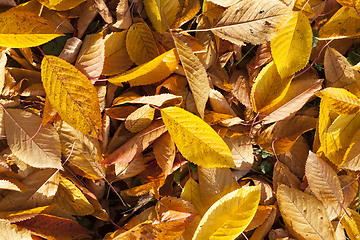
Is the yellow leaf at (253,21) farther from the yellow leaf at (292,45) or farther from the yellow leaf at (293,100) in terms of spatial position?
the yellow leaf at (293,100)

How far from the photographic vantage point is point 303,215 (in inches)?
31.3

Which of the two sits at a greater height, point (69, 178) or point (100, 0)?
point (100, 0)

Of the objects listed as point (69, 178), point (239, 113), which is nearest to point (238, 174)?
point (239, 113)

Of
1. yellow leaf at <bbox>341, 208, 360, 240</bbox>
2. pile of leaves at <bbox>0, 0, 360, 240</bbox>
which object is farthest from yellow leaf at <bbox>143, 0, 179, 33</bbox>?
yellow leaf at <bbox>341, 208, 360, 240</bbox>

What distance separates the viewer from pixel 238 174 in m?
0.86

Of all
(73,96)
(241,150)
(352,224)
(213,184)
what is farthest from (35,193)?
(352,224)

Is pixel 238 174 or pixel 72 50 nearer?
pixel 72 50

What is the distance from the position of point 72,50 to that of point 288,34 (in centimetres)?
63

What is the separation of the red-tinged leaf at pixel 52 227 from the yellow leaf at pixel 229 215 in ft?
1.22

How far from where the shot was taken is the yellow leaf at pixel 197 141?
0.70 metres

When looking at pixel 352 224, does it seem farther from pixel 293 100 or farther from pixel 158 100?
pixel 158 100

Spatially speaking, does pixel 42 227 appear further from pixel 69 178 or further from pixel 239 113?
pixel 239 113

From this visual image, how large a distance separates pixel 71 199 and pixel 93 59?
1.42ft

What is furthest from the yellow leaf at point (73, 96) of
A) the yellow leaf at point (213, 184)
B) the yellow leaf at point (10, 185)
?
the yellow leaf at point (213, 184)
